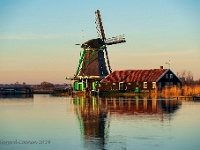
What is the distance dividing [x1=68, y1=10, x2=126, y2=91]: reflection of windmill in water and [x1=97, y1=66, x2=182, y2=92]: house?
174cm

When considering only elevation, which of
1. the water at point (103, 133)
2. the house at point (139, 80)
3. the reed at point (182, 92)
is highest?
the house at point (139, 80)

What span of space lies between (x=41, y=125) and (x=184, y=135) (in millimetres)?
7282

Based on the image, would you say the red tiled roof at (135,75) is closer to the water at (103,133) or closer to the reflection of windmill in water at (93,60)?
the reflection of windmill in water at (93,60)

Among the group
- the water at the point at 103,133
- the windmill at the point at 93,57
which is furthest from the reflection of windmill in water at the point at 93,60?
the water at the point at 103,133

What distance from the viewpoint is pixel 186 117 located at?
25.4 m

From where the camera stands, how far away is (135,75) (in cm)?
6316

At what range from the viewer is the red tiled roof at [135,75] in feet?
199

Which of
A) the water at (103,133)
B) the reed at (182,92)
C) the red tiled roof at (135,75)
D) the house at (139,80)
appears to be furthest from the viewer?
the red tiled roof at (135,75)

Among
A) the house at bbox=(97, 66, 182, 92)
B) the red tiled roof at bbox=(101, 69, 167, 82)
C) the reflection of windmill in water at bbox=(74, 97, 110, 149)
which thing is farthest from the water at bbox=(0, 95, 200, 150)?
the red tiled roof at bbox=(101, 69, 167, 82)

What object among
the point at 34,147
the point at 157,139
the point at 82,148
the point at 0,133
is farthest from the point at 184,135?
the point at 0,133

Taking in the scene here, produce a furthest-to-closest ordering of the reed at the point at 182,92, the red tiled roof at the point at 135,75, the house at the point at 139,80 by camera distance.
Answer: the red tiled roof at the point at 135,75
the house at the point at 139,80
the reed at the point at 182,92

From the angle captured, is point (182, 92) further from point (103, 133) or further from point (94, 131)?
point (103, 133)

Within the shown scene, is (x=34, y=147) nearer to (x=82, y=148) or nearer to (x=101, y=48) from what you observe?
(x=82, y=148)

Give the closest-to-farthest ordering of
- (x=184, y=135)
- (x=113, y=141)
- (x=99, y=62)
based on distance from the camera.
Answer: (x=113, y=141), (x=184, y=135), (x=99, y=62)
